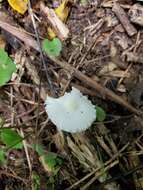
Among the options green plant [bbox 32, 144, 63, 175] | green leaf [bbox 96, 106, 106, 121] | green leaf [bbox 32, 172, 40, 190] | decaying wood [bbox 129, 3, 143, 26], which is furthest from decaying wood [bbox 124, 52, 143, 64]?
green leaf [bbox 32, 172, 40, 190]

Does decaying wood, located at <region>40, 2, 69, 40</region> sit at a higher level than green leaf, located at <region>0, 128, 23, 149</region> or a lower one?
higher

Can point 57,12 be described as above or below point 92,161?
above

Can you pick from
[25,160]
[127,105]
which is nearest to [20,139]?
[25,160]

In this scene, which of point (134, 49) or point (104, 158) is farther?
point (134, 49)

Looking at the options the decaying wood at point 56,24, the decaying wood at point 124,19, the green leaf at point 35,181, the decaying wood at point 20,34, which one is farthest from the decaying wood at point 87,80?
the green leaf at point 35,181

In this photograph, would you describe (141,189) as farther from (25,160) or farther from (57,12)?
(57,12)

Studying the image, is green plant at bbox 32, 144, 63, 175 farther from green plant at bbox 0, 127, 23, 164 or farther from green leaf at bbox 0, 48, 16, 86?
green leaf at bbox 0, 48, 16, 86

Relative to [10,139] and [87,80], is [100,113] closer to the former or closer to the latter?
[87,80]
